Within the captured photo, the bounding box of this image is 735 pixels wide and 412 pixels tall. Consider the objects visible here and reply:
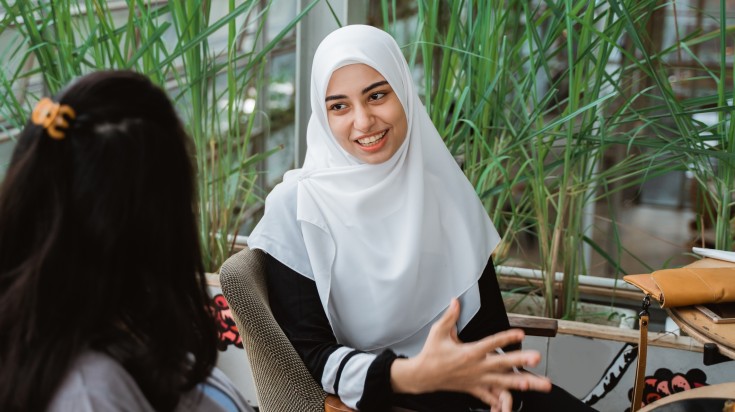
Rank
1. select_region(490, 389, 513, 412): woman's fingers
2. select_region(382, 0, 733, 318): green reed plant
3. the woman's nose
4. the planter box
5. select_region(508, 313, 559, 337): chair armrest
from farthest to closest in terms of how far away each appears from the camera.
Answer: the planter box → select_region(382, 0, 733, 318): green reed plant → select_region(508, 313, 559, 337): chair armrest → the woman's nose → select_region(490, 389, 513, 412): woman's fingers

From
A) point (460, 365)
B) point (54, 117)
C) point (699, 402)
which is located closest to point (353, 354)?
point (460, 365)

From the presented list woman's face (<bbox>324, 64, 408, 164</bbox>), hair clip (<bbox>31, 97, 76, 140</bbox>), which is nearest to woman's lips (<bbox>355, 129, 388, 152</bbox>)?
woman's face (<bbox>324, 64, 408, 164</bbox>)

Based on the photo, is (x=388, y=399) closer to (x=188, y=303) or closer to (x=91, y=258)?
(x=188, y=303)

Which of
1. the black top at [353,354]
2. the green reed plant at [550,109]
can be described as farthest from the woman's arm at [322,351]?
the green reed plant at [550,109]

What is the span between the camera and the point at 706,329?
5.74 ft

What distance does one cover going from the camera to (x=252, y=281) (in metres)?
1.67

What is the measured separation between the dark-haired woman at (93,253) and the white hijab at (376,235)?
70cm

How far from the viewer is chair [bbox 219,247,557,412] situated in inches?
62.8

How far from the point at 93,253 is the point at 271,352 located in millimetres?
682

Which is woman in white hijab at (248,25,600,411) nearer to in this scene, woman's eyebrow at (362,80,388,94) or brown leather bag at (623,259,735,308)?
woman's eyebrow at (362,80,388,94)

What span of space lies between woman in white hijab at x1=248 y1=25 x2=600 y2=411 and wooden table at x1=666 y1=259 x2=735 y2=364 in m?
0.29

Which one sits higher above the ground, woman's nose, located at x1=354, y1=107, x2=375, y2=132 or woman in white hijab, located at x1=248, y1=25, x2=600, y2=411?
woman's nose, located at x1=354, y1=107, x2=375, y2=132

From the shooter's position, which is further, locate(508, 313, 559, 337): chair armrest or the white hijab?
locate(508, 313, 559, 337): chair armrest

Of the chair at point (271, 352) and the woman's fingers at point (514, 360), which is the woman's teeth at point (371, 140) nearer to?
the chair at point (271, 352)
